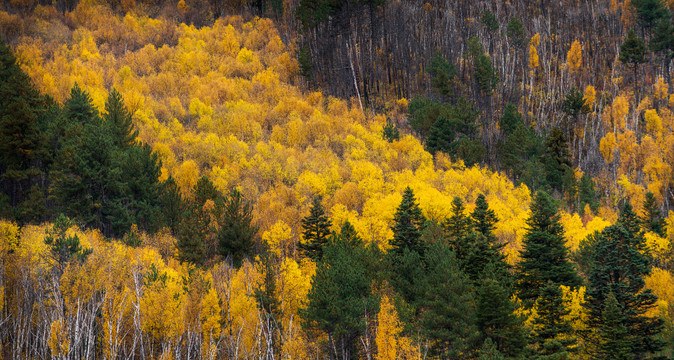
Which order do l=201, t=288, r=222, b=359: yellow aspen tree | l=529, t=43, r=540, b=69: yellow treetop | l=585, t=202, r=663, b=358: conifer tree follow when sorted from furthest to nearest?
→ l=529, t=43, r=540, b=69: yellow treetop
l=201, t=288, r=222, b=359: yellow aspen tree
l=585, t=202, r=663, b=358: conifer tree

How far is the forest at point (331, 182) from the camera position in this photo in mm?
29078

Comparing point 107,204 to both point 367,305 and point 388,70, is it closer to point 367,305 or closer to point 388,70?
point 367,305

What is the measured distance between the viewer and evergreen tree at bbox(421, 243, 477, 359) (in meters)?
27.9

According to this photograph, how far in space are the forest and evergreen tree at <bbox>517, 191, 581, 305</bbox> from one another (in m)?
0.16

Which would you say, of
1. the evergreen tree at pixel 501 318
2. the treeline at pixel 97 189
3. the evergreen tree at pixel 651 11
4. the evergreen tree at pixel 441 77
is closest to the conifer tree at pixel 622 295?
the evergreen tree at pixel 501 318

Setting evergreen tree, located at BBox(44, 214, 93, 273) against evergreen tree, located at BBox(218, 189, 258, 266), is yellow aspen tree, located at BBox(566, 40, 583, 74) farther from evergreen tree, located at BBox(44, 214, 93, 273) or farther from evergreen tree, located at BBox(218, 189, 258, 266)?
evergreen tree, located at BBox(44, 214, 93, 273)

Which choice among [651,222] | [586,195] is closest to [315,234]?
[651,222]

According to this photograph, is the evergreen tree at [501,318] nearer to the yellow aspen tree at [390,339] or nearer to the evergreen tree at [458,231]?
the yellow aspen tree at [390,339]

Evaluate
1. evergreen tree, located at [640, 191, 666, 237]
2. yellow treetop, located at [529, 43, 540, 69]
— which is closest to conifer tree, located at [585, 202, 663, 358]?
evergreen tree, located at [640, 191, 666, 237]

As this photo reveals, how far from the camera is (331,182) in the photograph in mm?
50188

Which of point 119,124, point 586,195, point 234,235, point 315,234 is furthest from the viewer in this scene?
point 586,195

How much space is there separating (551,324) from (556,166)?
124 feet

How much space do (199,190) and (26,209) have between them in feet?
35.9

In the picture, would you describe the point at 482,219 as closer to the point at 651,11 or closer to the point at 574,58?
the point at 574,58
